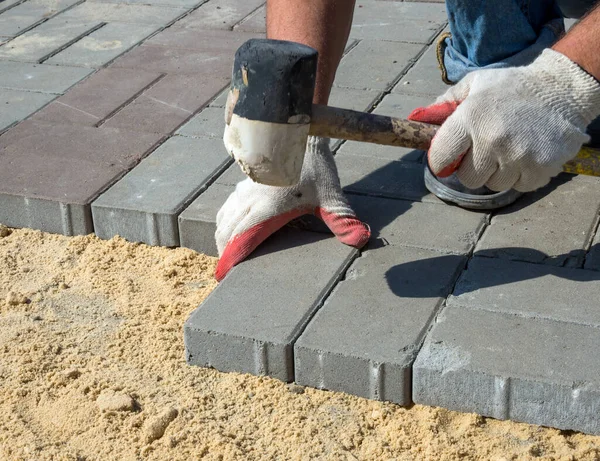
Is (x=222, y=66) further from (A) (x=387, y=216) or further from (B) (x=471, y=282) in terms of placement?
(B) (x=471, y=282)

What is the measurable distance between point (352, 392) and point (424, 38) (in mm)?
2902

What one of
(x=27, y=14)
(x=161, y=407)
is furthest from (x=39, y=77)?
(x=161, y=407)

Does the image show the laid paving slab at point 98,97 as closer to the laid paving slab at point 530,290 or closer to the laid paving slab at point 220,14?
the laid paving slab at point 220,14

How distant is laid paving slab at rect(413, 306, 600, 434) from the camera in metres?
2.46

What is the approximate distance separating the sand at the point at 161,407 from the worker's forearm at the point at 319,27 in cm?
85

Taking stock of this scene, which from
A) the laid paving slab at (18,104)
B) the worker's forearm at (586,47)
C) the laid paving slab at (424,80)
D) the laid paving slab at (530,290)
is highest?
the worker's forearm at (586,47)

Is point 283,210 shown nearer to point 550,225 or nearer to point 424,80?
point 550,225

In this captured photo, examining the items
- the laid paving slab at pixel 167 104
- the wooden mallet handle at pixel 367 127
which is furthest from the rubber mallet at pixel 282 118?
the laid paving slab at pixel 167 104

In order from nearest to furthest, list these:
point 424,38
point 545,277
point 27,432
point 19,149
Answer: point 27,432 < point 545,277 < point 19,149 < point 424,38

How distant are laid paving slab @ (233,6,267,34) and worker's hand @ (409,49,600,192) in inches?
118

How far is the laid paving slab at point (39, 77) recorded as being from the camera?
4.62 m

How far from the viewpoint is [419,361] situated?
8.45ft

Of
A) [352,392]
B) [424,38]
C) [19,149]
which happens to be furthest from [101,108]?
[352,392]

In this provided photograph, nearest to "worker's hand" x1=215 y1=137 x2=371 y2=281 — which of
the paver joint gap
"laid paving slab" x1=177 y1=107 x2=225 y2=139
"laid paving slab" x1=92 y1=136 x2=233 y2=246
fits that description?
"laid paving slab" x1=92 y1=136 x2=233 y2=246
